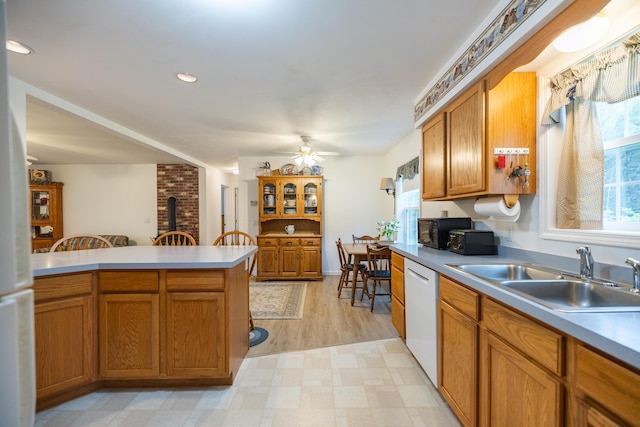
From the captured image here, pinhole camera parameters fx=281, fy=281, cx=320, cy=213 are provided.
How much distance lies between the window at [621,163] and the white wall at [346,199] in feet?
12.8

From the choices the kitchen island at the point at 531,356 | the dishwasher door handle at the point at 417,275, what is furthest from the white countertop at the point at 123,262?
the kitchen island at the point at 531,356

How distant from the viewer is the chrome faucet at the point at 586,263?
1336 millimetres

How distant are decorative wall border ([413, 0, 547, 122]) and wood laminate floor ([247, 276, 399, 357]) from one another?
223cm

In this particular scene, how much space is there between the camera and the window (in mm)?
1361

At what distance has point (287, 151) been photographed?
4.97 meters

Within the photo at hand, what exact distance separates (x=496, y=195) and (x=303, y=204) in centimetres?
358

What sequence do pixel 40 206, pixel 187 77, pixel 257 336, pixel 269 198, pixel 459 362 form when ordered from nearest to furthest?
pixel 459 362
pixel 187 77
pixel 257 336
pixel 269 198
pixel 40 206

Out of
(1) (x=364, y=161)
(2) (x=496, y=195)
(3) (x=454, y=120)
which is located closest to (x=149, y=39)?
(3) (x=454, y=120)

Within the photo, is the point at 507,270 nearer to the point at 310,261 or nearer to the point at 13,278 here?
the point at 13,278

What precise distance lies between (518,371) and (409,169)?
3126 mm

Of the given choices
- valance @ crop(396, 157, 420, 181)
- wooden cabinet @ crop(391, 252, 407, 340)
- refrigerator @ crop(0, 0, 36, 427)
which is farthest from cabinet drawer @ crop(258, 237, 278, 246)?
refrigerator @ crop(0, 0, 36, 427)

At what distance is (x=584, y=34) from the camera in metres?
1.37

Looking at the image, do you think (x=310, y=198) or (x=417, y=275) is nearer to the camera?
(x=417, y=275)

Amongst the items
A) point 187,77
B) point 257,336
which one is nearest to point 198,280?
point 257,336
